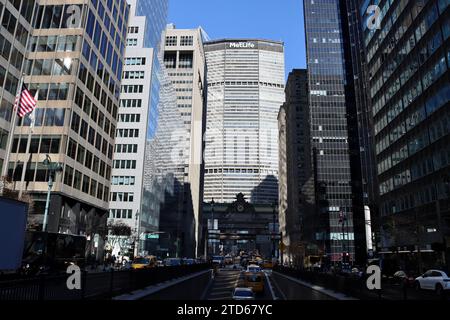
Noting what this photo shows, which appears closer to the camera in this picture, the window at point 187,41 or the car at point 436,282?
the car at point 436,282

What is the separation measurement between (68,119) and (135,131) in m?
46.3

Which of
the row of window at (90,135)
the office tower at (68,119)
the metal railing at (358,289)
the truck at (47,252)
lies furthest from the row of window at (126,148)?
the metal railing at (358,289)

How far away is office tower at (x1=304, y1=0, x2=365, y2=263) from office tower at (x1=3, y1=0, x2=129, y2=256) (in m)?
86.1

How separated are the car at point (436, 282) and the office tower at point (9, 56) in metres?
45.5

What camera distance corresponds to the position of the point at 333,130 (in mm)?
142000

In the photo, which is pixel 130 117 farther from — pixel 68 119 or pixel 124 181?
pixel 68 119

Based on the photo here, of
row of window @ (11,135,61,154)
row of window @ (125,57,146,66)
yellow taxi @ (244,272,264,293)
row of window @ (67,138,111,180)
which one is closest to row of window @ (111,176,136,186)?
row of window @ (67,138,111,180)

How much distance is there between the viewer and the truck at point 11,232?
1298 cm

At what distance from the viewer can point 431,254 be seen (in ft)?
171

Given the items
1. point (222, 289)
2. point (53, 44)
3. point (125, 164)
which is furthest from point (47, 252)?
point (125, 164)

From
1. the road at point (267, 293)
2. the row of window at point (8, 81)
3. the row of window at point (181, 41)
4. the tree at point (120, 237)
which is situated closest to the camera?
the road at point (267, 293)

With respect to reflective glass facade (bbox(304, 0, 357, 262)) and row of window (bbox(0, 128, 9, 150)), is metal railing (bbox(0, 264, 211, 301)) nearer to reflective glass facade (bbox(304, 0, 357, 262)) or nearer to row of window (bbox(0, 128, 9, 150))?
row of window (bbox(0, 128, 9, 150))

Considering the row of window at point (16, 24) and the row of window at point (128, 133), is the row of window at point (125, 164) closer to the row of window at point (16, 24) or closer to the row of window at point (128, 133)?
the row of window at point (128, 133)
